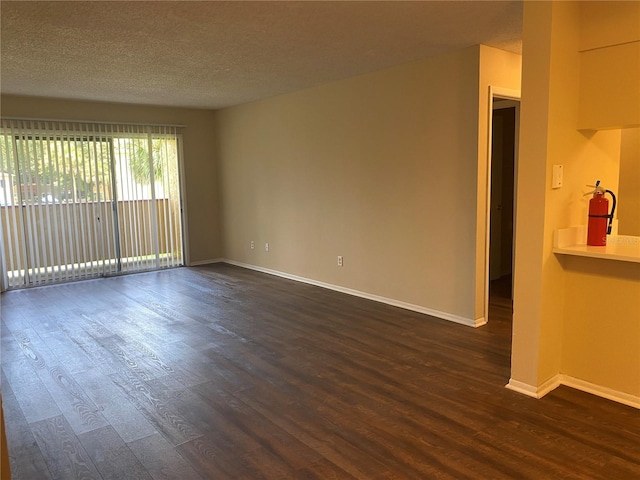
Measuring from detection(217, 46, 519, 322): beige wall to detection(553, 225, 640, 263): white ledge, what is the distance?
3.92ft

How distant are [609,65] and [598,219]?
0.89m

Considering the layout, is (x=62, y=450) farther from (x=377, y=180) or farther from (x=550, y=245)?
(x=377, y=180)

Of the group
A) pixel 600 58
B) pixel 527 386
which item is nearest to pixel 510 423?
pixel 527 386

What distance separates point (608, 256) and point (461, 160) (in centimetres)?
173

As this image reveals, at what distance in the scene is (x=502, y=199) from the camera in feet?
19.6

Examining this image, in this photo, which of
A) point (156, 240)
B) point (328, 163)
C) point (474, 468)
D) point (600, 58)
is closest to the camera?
point (474, 468)

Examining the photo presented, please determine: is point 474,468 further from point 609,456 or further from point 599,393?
point 599,393

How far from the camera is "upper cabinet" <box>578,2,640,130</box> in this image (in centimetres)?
267

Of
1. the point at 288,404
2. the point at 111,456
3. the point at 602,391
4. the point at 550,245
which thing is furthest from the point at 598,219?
the point at 111,456

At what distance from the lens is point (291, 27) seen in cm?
338

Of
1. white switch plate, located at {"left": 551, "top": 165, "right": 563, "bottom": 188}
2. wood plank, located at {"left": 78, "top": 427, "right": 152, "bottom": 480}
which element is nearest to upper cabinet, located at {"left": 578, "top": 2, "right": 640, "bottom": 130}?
white switch plate, located at {"left": 551, "top": 165, "right": 563, "bottom": 188}

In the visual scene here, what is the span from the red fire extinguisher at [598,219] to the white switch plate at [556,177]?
286 mm

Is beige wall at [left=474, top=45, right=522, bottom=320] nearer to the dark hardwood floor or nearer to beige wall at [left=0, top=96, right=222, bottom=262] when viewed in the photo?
the dark hardwood floor

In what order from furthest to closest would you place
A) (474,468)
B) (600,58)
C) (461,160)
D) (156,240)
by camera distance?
1. (156,240)
2. (461,160)
3. (600,58)
4. (474,468)
